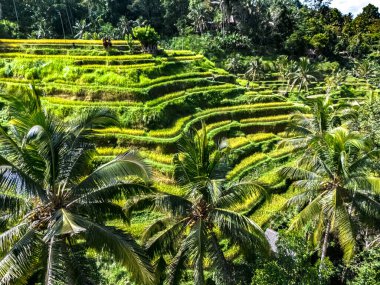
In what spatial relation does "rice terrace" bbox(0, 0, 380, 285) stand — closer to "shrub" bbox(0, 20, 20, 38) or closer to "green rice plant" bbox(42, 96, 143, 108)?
"green rice plant" bbox(42, 96, 143, 108)

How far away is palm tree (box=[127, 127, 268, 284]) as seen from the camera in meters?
10.8

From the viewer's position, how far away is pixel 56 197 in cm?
Answer: 959

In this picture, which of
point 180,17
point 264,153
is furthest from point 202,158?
point 180,17

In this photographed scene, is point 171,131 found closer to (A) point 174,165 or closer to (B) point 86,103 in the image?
(B) point 86,103

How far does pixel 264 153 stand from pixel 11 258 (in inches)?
885

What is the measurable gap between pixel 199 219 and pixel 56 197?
14.1ft

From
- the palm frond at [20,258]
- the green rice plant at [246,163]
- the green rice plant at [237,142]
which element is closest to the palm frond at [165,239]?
the palm frond at [20,258]

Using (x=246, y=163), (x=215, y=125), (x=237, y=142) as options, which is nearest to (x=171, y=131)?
(x=215, y=125)

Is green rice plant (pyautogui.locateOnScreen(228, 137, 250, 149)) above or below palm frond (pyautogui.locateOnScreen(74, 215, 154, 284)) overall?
below

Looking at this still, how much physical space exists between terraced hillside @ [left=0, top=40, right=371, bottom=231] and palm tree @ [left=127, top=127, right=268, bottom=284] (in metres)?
8.05

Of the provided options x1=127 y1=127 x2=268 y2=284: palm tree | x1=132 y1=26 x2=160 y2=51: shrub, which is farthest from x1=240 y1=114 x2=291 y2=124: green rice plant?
x1=127 y1=127 x2=268 y2=284: palm tree

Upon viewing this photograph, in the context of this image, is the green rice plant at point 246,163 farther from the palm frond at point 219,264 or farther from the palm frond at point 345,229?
the palm frond at point 219,264

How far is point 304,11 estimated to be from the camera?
7969 cm

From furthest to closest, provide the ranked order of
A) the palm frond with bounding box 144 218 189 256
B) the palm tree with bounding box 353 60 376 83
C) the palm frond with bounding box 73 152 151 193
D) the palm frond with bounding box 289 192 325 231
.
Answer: the palm tree with bounding box 353 60 376 83, the palm frond with bounding box 289 192 325 231, the palm frond with bounding box 144 218 189 256, the palm frond with bounding box 73 152 151 193
